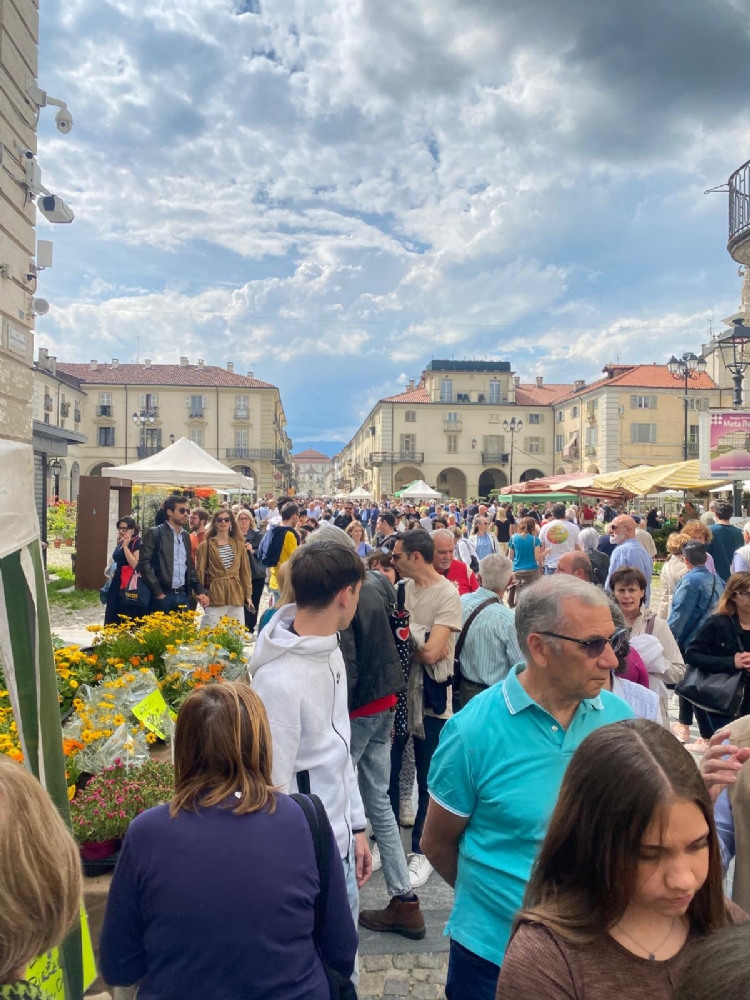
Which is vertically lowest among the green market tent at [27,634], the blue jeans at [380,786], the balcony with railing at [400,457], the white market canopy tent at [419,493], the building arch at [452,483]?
the blue jeans at [380,786]

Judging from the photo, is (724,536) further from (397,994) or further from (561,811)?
(561,811)

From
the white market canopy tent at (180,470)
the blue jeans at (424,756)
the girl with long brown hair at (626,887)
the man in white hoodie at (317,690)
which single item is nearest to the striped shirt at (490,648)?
the blue jeans at (424,756)

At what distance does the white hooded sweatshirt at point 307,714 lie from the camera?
7.88 ft

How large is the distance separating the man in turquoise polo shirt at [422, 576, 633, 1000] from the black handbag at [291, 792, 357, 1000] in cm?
38

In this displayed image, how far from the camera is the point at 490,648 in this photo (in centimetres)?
386

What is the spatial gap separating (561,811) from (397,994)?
2.24m

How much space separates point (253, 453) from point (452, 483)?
63.6 feet

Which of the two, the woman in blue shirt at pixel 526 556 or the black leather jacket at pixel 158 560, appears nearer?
the black leather jacket at pixel 158 560

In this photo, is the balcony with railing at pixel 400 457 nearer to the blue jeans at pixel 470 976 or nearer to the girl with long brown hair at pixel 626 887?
the blue jeans at pixel 470 976

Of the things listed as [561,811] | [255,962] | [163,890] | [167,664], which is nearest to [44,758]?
[163,890]

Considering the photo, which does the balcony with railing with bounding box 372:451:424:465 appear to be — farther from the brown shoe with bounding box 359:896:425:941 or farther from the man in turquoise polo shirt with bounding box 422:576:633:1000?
the man in turquoise polo shirt with bounding box 422:576:633:1000

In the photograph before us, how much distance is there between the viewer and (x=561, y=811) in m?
1.39

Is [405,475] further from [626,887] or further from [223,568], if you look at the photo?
[626,887]

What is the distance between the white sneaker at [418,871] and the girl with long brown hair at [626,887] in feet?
9.61
